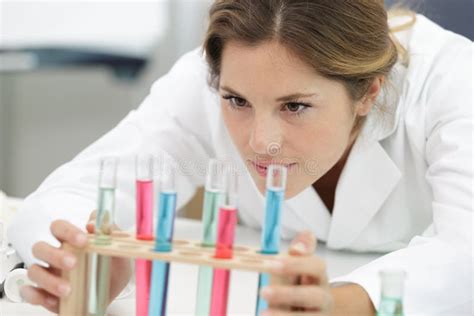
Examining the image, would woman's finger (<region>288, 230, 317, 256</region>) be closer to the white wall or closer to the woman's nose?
the woman's nose

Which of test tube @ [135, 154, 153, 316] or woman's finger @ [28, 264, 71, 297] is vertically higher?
test tube @ [135, 154, 153, 316]

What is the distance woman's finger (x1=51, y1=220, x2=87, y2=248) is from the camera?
2.69 feet

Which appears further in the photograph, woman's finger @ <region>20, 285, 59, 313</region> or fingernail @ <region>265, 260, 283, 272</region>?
woman's finger @ <region>20, 285, 59, 313</region>

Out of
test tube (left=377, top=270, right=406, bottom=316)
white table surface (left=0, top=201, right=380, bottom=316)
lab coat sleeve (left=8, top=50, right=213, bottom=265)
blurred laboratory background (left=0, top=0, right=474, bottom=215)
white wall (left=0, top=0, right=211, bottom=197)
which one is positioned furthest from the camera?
white wall (left=0, top=0, right=211, bottom=197)

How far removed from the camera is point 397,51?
1269 millimetres

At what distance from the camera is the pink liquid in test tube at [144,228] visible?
2.75ft

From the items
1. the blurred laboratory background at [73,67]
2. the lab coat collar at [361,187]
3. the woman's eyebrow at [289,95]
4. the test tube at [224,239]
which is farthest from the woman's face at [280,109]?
the blurred laboratory background at [73,67]

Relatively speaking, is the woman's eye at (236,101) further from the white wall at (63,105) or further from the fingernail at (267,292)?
the white wall at (63,105)

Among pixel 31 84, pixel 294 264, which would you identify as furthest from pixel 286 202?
pixel 31 84

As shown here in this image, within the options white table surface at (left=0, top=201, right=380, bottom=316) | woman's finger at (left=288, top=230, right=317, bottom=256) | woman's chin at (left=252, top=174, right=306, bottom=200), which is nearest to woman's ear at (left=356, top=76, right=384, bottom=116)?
woman's chin at (left=252, top=174, right=306, bottom=200)

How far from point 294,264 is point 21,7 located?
2376mm

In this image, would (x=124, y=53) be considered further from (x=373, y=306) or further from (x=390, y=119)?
(x=373, y=306)

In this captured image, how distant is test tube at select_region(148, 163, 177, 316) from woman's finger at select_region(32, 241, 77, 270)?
0.29 ft

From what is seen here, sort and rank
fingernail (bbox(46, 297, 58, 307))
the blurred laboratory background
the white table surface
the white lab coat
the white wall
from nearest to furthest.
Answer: fingernail (bbox(46, 297, 58, 307)) → the white table surface → the white lab coat → the blurred laboratory background → the white wall
